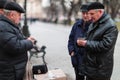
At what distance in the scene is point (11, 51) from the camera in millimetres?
4586

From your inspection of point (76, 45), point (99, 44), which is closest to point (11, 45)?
Answer: point (99, 44)

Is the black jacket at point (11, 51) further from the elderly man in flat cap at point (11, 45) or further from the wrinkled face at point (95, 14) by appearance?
the wrinkled face at point (95, 14)

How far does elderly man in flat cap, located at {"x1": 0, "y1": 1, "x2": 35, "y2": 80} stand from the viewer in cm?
455

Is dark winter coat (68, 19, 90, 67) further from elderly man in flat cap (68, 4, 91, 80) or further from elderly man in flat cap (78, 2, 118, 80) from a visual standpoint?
elderly man in flat cap (78, 2, 118, 80)

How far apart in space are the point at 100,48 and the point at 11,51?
48.0 inches

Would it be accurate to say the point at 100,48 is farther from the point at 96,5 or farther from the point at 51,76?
the point at 51,76

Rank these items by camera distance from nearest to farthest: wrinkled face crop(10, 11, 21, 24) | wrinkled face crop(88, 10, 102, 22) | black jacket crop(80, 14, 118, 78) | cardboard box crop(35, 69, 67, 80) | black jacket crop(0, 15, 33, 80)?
black jacket crop(0, 15, 33, 80) < wrinkled face crop(10, 11, 21, 24) < black jacket crop(80, 14, 118, 78) < wrinkled face crop(88, 10, 102, 22) < cardboard box crop(35, 69, 67, 80)

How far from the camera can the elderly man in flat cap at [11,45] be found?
4547 millimetres

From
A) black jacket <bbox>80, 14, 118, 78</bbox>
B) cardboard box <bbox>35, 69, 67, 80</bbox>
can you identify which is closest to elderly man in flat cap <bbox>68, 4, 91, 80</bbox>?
cardboard box <bbox>35, 69, 67, 80</bbox>

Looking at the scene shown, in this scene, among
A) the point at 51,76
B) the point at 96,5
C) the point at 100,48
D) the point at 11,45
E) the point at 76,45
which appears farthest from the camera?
the point at 76,45

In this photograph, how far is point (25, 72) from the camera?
5.01 m

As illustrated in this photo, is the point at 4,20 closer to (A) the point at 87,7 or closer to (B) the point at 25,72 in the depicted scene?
(B) the point at 25,72

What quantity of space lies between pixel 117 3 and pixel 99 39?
41.2 metres

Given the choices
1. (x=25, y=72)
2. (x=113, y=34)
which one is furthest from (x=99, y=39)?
(x=25, y=72)
